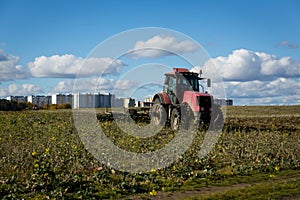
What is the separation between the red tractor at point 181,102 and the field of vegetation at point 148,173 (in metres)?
4.47

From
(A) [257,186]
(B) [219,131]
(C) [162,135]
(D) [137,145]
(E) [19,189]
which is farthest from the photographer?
(B) [219,131]

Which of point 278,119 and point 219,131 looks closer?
point 219,131

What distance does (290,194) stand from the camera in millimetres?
9523

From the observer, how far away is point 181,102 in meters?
22.4

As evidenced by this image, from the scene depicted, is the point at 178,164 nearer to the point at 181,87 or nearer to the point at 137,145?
the point at 137,145

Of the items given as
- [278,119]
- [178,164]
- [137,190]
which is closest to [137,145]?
[178,164]

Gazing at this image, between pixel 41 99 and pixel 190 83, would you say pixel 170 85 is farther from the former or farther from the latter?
pixel 41 99

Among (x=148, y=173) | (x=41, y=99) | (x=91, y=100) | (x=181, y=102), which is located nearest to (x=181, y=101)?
(x=181, y=102)

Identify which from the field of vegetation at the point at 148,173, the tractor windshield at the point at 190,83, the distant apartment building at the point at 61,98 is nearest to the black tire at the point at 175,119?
the tractor windshield at the point at 190,83

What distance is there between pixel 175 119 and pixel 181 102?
1402 mm

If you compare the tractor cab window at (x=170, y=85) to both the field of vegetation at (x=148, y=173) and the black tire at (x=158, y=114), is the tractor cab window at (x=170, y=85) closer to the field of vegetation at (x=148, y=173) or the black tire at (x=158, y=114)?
the black tire at (x=158, y=114)

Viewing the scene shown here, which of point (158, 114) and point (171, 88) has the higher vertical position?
point (171, 88)

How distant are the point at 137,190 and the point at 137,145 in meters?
5.61

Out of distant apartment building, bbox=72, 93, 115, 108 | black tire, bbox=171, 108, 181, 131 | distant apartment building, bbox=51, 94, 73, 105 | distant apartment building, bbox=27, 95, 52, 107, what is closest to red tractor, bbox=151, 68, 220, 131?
black tire, bbox=171, 108, 181, 131
